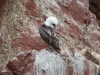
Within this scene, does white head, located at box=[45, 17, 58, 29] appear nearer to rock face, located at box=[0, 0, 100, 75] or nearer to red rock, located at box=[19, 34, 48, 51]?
rock face, located at box=[0, 0, 100, 75]

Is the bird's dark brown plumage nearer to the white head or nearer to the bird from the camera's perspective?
the bird

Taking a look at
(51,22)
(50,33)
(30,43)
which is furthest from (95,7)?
(30,43)

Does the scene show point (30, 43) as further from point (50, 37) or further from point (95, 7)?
point (95, 7)

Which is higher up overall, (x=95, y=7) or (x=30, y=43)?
(x=95, y=7)

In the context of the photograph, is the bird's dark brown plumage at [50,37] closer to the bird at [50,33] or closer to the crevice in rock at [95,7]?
the bird at [50,33]

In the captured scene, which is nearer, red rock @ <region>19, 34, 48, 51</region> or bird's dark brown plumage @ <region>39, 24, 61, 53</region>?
red rock @ <region>19, 34, 48, 51</region>

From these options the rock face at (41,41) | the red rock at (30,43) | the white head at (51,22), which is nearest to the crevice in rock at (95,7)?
the rock face at (41,41)

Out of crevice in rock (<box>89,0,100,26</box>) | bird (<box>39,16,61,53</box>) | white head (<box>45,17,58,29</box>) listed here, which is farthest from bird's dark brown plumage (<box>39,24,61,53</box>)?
crevice in rock (<box>89,0,100,26</box>)

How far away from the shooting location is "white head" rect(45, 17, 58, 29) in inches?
255

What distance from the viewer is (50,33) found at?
6309mm

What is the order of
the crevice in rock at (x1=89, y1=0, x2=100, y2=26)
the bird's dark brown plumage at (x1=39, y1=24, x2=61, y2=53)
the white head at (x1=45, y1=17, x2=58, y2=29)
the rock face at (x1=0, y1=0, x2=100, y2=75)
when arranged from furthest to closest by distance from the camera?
1. the crevice in rock at (x1=89, y1=0, x2=100, y2=26)
2. the white head at (x1=45, y1=17, x2=58, y2=29)
3. the bird's dark brown plumage at (x1=39, y1=24, x2=61, y2=53)
4. the rock face at (x1=0, y1=0, x2=100, y2=75)

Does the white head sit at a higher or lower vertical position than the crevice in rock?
higher

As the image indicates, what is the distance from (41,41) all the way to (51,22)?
41cm

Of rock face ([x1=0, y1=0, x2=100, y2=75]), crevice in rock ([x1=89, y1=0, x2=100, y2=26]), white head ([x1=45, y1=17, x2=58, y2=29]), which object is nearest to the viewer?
rock face ([x1=0, y1=0, x2=100, y2=75])
